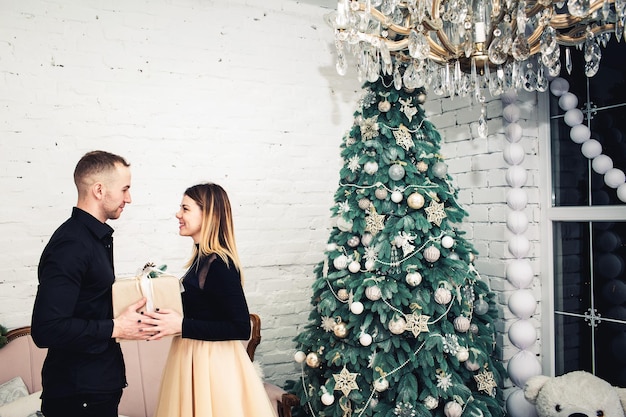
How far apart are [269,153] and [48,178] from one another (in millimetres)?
1365

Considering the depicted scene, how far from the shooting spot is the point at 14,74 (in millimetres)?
2893

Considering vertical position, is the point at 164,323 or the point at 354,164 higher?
the point at 354,164

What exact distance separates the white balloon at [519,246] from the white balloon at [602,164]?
0.55 m

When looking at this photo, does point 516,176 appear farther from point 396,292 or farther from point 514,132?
point 396,292

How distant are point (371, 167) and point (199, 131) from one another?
4.07 ft

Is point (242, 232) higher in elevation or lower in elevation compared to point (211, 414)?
higher

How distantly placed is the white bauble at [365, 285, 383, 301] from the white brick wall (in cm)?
106

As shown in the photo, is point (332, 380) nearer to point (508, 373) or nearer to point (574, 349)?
point (508, 373)

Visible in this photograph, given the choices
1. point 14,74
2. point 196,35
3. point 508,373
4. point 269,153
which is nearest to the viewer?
point 14,74

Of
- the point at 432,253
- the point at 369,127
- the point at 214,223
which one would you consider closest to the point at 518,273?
the point at 432,253

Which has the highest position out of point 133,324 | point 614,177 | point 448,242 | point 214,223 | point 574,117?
point 574,117

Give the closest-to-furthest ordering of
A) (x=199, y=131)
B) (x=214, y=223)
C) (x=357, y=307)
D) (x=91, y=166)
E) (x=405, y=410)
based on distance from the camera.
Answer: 1. (x=91, y=166)
2. (x=214, y=223)
3. (x=405, y=410)
4. (x=357, y=307)
5. (x=199, y=131)

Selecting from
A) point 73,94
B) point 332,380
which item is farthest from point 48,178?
point 332,380

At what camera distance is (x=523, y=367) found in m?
3.00
